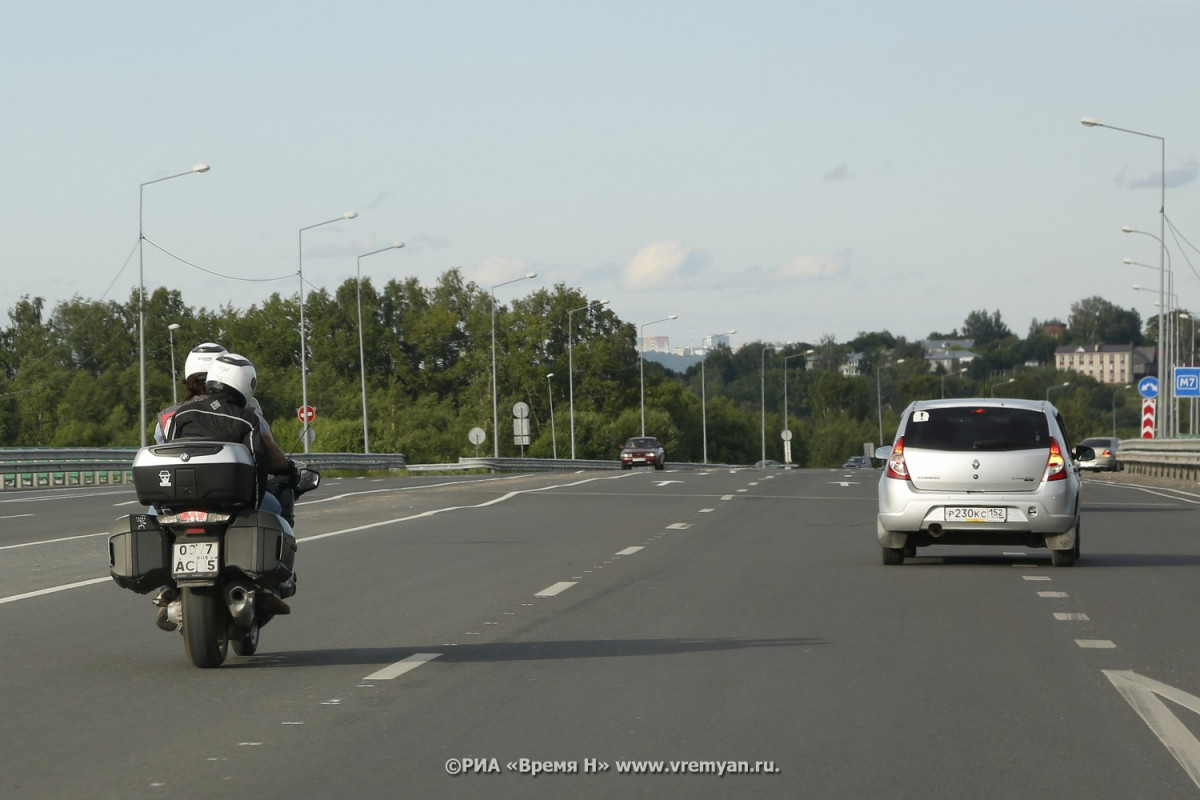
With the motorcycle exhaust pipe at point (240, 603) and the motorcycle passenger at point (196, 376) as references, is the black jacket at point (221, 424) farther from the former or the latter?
the motorcycle exhaust pipe at point (240, 603)

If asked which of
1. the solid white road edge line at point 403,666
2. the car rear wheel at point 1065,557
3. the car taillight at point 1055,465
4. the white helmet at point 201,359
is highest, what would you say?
the white helmet at point 201,359

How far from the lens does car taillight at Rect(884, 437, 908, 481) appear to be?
16.6 meters

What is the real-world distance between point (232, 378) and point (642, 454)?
68123mm

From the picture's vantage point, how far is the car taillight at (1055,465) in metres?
16.3

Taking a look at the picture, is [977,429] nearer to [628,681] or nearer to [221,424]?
A: [628,681]

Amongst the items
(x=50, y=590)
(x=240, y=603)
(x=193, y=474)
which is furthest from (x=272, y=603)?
(x=50, y=590)

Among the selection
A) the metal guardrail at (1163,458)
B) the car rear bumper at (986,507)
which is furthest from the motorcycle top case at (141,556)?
the metal guardrail at (1163,458)

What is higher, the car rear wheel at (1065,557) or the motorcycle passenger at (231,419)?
the motorcycle passenger at (231,419)

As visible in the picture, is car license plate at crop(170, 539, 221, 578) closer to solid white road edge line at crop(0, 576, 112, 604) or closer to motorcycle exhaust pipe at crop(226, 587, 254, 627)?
motorcycle exhaust pipe at crop(226, 587, 254, 627)

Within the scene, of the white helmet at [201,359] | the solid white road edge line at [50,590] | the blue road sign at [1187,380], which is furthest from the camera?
the blue road sign at [1187,380]

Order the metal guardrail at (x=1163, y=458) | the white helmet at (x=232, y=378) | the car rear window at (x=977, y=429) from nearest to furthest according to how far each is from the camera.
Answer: the white helmet at (x=232, y=378) → the car rear window at (x=977, y=429) → the metal guardrail at (x=1163, y=458)

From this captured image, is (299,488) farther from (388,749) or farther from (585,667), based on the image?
(388,749)

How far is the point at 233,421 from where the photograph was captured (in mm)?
9273

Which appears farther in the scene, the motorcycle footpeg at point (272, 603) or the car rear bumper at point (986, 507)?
the car rear bumper at point (986, 507)
